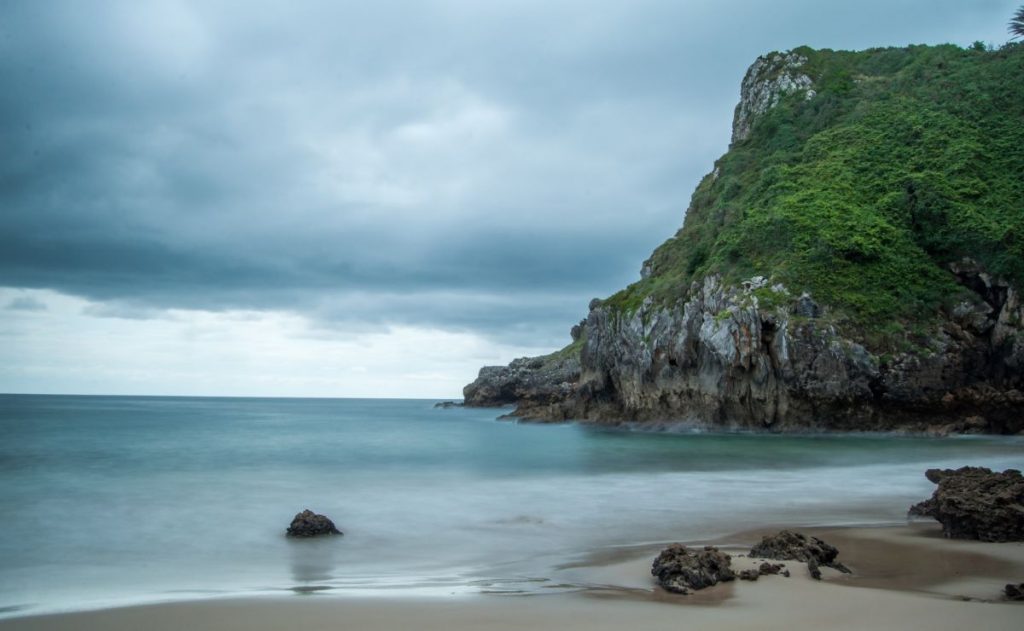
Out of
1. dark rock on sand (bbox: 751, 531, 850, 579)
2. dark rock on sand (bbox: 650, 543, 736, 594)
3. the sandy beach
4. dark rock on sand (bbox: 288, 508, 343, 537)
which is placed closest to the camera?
the sandy beach

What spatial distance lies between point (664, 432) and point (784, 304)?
33.5 feet

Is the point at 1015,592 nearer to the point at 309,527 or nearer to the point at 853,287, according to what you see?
the point at 309,527

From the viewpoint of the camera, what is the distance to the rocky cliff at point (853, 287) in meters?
35.7

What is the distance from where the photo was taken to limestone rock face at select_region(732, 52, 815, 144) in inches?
2511

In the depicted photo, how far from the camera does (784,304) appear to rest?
37219mm

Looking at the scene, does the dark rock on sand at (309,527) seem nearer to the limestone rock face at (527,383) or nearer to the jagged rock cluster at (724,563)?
the jagged rock cluster at (724,563)

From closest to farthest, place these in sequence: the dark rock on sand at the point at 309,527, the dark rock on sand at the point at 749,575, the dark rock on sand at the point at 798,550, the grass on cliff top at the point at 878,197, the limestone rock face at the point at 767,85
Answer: the dark rock on sand at the point at 749,575, the dark rock on sand at the point at 798,550, the dark rock on sand at the point at 309,527, the grass on cliff top at the point at 878,197, the limestone rock face at the point at 767,85

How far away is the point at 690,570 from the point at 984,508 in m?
5.31

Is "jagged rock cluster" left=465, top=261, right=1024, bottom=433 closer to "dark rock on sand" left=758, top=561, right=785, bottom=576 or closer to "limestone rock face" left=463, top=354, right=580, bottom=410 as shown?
"limestone rock face" left=463, top=354, right=580, bottom=410

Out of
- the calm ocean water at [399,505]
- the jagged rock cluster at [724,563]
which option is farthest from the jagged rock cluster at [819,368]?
the jagged rock cluster at [724,563]

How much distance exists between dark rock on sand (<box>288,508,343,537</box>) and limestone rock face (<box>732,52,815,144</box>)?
59.1 meters

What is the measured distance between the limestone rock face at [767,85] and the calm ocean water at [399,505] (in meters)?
39.5

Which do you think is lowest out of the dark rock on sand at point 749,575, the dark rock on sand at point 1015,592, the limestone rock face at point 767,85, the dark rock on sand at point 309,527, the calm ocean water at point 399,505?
the calm ocean water at point 399,505

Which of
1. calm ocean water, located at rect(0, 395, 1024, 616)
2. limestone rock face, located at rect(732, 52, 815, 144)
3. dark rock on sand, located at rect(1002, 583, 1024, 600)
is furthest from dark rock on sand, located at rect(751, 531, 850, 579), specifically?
limestone rock face, located at rect(732, 52, 815, 144)
